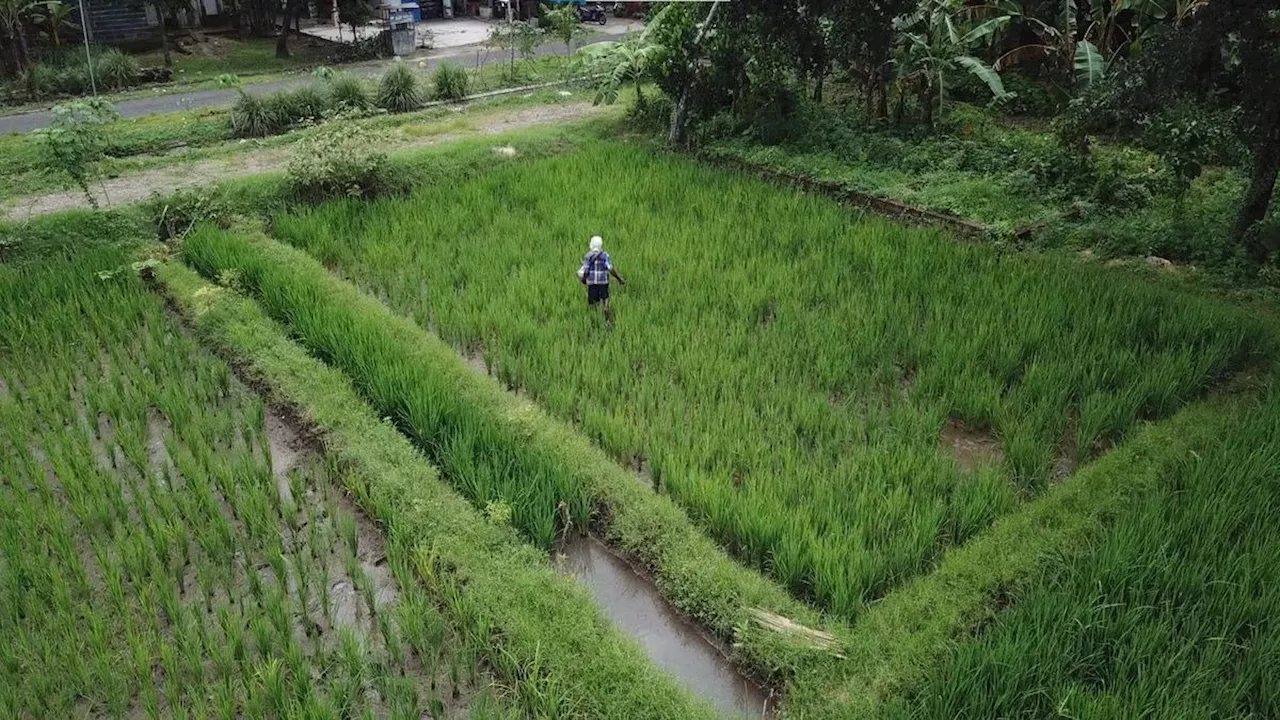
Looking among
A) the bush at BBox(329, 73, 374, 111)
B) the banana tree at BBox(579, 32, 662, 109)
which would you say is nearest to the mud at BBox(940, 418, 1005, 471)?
the banana tree at BBox(579, 32, 662, 109)

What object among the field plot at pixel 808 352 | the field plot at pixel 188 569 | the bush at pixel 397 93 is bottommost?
the field plot at pixel 188 569

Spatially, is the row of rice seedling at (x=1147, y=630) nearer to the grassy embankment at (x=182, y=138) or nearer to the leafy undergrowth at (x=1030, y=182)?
the leafy undergrowth at (x=1030, y=182)

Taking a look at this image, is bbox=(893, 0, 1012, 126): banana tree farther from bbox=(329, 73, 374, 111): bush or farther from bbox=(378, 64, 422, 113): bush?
bbox=(329, 73, 374, 111): bush

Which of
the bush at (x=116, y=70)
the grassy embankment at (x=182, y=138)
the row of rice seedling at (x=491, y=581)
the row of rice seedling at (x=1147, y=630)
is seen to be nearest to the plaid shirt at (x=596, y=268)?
the row of rice seedling at (x=491, y=581)

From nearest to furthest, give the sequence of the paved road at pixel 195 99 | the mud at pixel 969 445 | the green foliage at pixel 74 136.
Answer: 1. the mud at pixel 969 445
2. the green foliage at pixel 74 136
3. the paved road at pixel 195 99

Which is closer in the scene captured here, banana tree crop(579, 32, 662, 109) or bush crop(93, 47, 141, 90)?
banana tree crop(579, 32, 662, 109)

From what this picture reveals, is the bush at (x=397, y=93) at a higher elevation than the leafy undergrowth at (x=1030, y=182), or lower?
higher

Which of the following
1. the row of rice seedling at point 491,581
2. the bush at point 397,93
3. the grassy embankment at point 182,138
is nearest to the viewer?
the row of rice seedling at point 491,581

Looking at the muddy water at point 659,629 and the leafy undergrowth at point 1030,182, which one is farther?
the leafy undergrowth at point 1030,182
